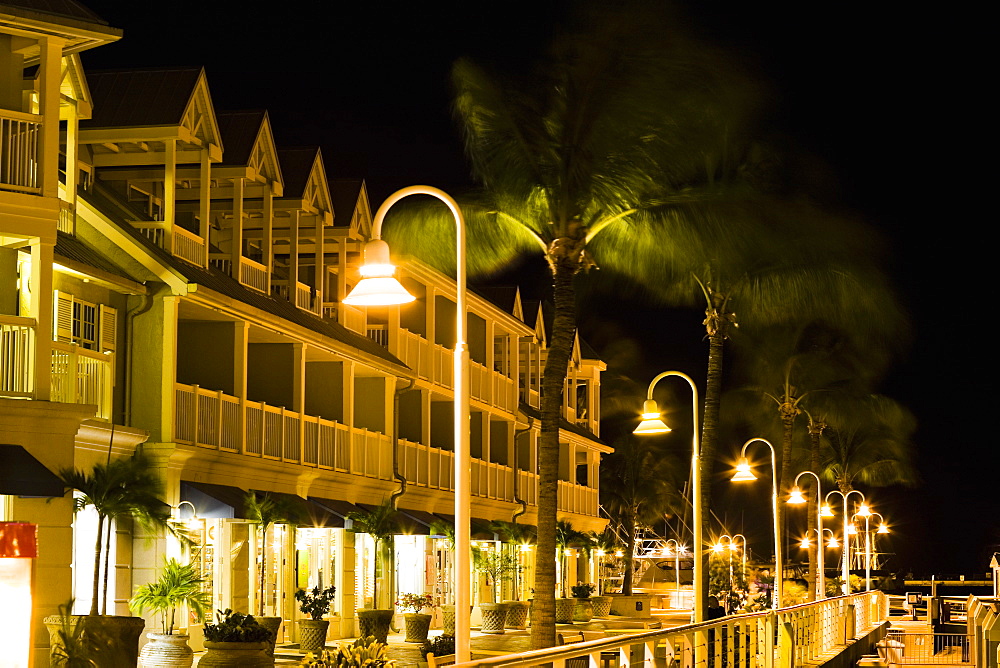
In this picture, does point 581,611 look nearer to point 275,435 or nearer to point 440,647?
point 275,435

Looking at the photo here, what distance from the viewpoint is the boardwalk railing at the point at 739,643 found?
1136cm

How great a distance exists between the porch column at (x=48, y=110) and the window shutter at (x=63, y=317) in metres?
2.72

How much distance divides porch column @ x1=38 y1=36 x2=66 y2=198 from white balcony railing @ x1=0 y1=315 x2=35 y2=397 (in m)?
1.97

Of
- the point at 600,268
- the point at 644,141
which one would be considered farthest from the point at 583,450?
the point at 644,141

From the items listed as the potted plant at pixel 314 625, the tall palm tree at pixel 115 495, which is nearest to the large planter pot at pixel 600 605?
the potted plant at pixel 314 625

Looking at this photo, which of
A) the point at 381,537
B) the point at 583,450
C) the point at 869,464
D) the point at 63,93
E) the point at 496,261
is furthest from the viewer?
the point at 869,464

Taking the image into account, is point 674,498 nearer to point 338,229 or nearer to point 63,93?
point 338,229

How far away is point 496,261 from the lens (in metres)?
26.8

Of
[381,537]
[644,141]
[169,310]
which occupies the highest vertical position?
[644,141]

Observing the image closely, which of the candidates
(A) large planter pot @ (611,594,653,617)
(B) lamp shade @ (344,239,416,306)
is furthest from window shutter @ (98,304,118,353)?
(A) large planter pot @ (611,594,653,617)

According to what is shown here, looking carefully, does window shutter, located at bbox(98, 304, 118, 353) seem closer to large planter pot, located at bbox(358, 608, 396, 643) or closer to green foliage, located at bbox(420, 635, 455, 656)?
green foliage, located at bbox(420, 635, 455, 656)

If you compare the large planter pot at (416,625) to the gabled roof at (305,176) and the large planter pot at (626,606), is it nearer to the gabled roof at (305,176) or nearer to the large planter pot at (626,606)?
the gabled roof at (305,176)

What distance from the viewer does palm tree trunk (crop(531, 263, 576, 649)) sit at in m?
22.9

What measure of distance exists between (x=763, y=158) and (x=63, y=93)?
13.2 m
